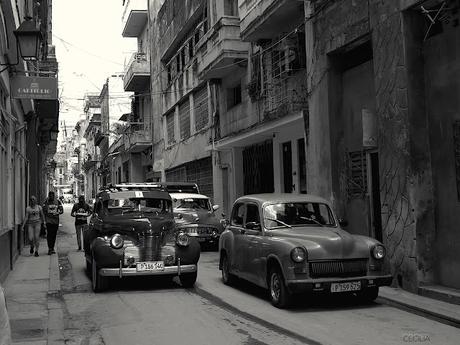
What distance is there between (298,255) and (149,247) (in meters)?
3.13

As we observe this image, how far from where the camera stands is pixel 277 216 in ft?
30.5

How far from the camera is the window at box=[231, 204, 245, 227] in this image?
1026 centimetres

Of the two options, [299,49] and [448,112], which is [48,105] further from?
[448,112]

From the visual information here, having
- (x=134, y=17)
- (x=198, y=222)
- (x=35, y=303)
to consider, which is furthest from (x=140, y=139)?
(x=35, y=303)

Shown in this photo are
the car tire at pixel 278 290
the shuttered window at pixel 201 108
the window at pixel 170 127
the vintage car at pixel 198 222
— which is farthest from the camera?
the window at pixel 170 127

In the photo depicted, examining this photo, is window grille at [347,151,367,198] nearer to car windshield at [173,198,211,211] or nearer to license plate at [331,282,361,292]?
license plate at [331,282,361,292]

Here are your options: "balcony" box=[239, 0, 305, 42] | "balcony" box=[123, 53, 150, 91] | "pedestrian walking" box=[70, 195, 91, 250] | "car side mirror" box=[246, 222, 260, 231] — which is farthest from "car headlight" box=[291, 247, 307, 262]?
"balcony" box=[123, 53, 150, 91]

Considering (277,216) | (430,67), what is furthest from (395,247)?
(430,67)

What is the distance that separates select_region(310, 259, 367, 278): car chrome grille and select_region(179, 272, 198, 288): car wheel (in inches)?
117

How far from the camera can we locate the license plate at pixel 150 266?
9.69 meters

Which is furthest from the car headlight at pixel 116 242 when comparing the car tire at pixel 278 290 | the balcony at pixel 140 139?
the balcony at pixel 140 139

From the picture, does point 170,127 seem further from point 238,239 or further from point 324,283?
point 324,283

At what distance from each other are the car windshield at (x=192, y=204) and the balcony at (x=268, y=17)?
5.48 m

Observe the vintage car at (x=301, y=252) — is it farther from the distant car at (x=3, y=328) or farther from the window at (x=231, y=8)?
the window at (x=231, y=8)
